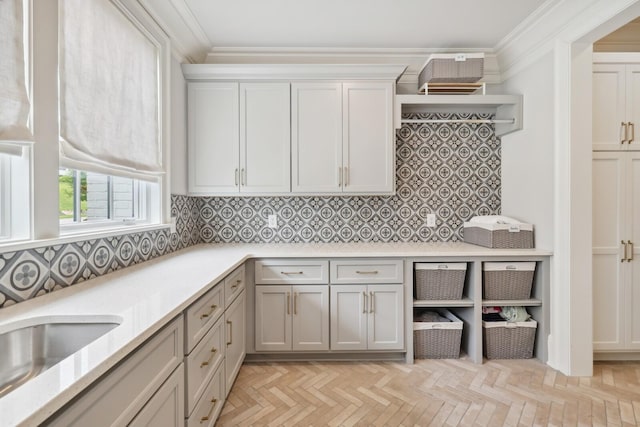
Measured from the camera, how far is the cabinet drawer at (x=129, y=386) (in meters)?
0.71

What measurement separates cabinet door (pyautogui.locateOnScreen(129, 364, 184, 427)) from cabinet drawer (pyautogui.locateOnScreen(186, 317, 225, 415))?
0.23 ft

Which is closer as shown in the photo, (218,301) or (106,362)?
(106,362)

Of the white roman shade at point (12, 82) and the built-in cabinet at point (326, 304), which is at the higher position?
the white roman shade at point (12, 82)

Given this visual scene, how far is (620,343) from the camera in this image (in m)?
2.33

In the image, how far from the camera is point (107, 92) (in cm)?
166

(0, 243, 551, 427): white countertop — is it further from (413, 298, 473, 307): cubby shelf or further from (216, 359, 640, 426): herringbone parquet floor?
(216, 359, 640, 426): herringbone parquet floor

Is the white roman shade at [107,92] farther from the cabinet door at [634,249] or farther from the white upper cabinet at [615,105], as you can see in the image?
the cabinet door at [634,249]

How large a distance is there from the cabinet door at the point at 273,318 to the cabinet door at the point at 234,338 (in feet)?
0.40

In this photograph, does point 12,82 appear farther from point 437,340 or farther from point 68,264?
point 437,340

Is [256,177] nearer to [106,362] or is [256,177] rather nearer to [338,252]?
[338,252]

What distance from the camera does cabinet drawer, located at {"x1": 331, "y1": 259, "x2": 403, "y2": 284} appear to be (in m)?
2.38

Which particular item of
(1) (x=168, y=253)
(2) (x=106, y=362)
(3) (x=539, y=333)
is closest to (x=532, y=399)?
(3) (x=539, y=333)

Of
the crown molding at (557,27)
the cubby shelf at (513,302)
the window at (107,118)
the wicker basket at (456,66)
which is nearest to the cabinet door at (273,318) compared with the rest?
the window at (107,118)

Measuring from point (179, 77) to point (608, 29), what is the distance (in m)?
2.99
